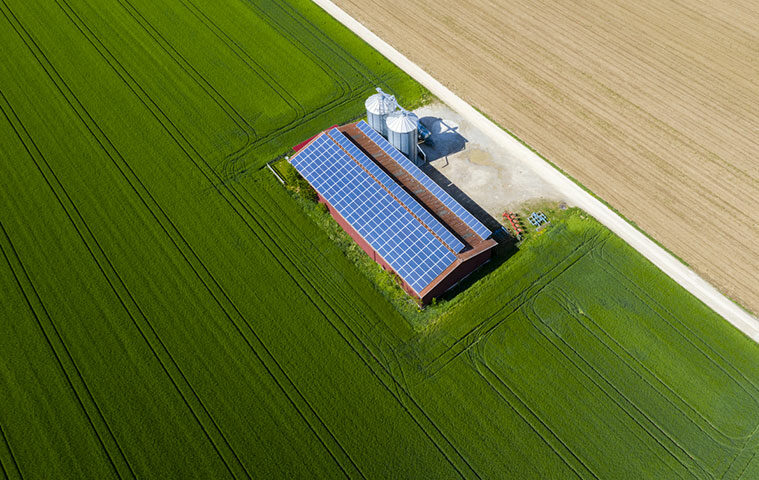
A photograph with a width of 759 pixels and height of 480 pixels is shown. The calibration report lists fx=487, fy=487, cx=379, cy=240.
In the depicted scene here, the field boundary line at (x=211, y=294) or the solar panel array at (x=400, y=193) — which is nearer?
the field boundary line at (x=211, y=294)

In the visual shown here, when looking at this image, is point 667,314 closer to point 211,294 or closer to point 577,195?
point 577,195

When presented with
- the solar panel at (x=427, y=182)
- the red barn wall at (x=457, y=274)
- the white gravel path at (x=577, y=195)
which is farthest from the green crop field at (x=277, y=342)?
the solar panel at (x=427, y=182)

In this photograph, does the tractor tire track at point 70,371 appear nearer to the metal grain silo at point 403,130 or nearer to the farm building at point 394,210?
the farm building at point 394,210

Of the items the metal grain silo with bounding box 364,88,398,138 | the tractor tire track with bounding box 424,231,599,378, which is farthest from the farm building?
the tractor tire track with bounding box 424,231,599,378

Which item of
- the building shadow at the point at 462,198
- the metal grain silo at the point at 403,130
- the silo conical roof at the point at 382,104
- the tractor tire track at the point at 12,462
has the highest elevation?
the silo conical roof at the point at 382,104

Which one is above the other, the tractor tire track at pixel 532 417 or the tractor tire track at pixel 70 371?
the tractor tire track at pixel 70 371

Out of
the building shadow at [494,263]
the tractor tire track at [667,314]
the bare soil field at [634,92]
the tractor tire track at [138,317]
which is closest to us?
the tractor tire track at [138,317]

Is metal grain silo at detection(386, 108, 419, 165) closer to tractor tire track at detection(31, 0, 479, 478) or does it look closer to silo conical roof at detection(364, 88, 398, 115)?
silo conical roof at detection(364, 88, 398, 115)

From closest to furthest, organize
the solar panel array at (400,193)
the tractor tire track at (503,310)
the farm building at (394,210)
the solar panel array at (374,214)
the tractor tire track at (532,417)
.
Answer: the tractor tire track at (532,417), the tractor tire track at (503,310), the solar panel array at (374,214), the farm building at (394,210), the solar panel array at (400,193)

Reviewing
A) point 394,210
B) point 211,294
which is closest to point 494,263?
point 394,210
